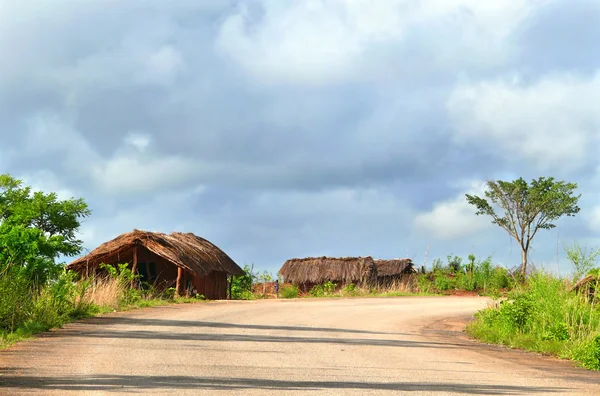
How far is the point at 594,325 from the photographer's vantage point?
719 inches

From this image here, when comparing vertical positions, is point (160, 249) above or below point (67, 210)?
below

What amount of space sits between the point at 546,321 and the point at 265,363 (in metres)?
9.16

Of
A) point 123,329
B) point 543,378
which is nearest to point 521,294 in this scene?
point 543,378

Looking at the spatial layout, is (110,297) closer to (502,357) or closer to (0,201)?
(502,357)

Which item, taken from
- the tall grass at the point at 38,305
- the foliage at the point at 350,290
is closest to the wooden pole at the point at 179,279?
the tall grass at the point at 38,305

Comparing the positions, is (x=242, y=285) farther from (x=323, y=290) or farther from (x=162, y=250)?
(x=162, y=250)

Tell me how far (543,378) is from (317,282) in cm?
4131

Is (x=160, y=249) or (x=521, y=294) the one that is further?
(x=160, y=249)

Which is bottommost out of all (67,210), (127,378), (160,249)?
(127,378)

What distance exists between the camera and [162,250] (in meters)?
38.1

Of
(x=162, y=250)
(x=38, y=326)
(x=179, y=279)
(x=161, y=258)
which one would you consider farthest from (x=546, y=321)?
(x=161, y=258)

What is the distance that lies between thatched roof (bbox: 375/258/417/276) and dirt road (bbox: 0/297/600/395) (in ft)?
111

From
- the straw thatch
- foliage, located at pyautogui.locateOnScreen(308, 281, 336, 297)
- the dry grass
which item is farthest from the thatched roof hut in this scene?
the straw thatch

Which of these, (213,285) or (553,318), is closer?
(553,318)
